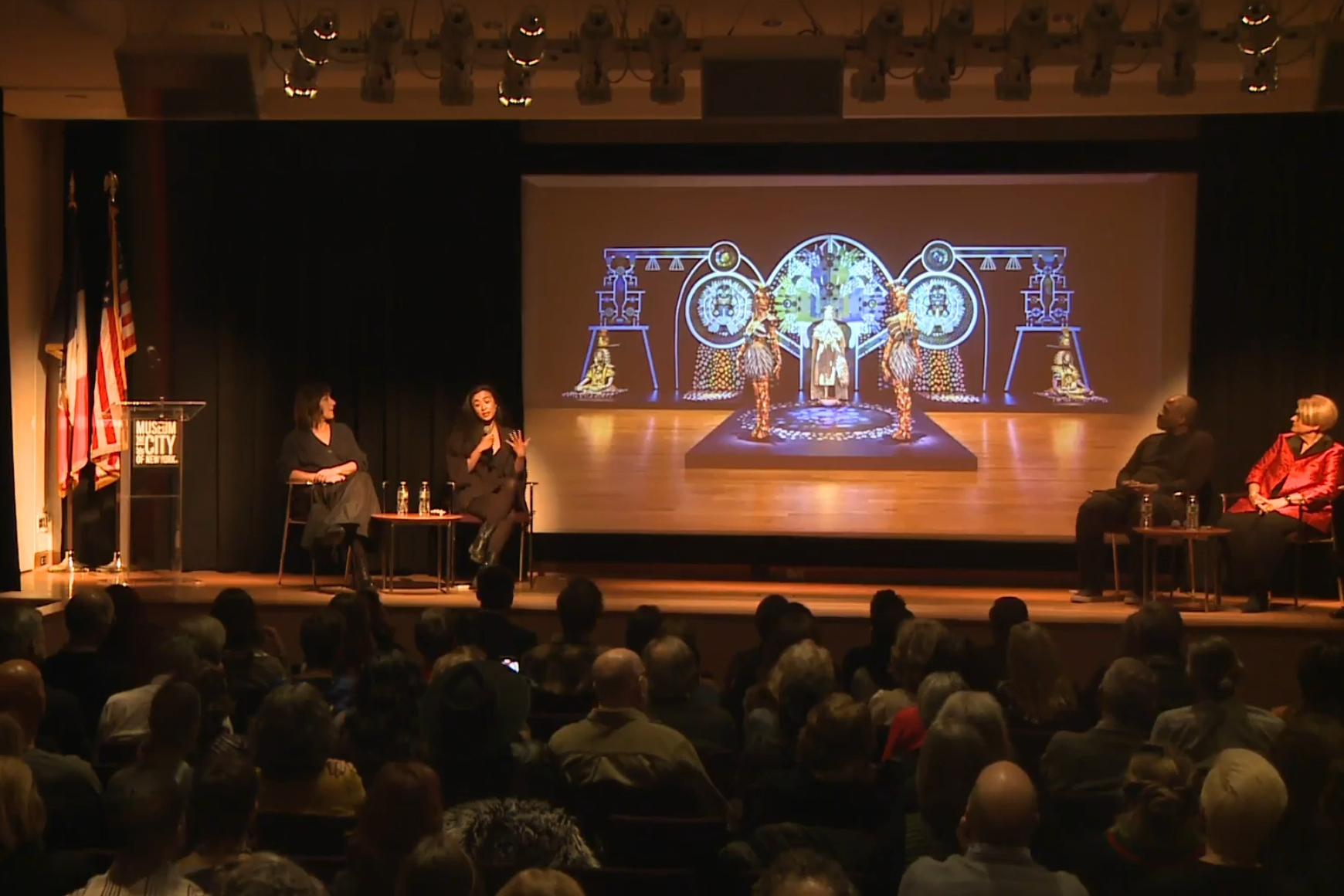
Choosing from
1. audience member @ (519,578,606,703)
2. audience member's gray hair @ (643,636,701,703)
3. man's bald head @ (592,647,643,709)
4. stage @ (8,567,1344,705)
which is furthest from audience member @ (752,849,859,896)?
stage @ (8,567,1344,705)

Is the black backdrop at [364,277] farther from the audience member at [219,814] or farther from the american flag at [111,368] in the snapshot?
the audience member at [219,814]

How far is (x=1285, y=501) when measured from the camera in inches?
299

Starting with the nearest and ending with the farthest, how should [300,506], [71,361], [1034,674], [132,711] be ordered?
[132,711], [1034,674], [300,506], [71,361]

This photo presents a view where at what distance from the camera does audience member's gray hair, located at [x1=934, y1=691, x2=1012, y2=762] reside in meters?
2.98

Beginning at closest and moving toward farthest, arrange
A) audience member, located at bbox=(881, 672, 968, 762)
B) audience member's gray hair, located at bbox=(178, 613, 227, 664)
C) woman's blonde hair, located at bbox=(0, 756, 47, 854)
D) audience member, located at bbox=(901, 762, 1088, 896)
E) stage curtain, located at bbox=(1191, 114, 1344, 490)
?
audience member, located at bbox=(901, 762, 1088, 896) < woman's blonde hair, located at bbox=(0, 756, 47, 854) < audience member, located at bbox=(881, 672, 968, 762) < audience member's gray hair, located at bbox=(178, 613, 227, 664) < stage curtain, located at bbox=(1191, 114, 1344, 490)

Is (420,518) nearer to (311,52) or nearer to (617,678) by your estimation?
(311,52)

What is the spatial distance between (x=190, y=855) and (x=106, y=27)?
5.71 m

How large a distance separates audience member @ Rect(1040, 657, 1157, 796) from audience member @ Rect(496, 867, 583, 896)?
1629 mm

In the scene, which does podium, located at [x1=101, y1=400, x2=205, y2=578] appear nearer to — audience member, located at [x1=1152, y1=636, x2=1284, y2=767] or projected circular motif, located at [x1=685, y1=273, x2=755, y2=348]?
projected circular motif, located at [x1=685, y1=273, x2=755, y2=348]

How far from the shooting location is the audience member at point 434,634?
14.0 feet

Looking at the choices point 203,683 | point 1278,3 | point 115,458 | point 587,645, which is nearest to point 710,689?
point 587,645

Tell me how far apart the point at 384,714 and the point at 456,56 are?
4.04 metres

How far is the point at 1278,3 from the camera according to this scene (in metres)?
6.94

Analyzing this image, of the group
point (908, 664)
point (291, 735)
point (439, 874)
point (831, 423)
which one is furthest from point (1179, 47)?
point (439, 874)
